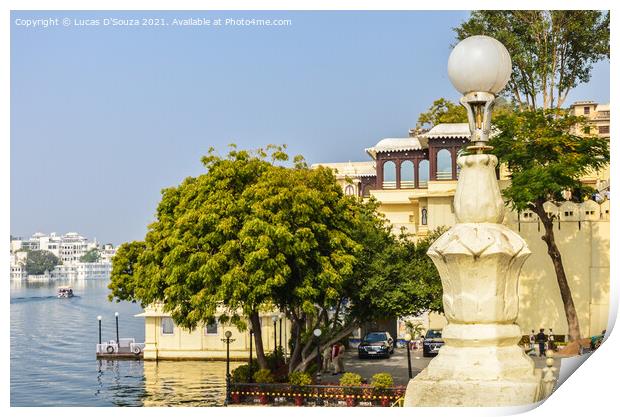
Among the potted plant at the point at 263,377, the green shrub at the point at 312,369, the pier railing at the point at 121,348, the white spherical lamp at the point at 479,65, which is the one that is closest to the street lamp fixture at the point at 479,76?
the white spherical lamp at the point at 479,65

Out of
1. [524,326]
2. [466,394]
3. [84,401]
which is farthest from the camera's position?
[84,401]

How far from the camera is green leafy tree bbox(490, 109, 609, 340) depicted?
70.7ft

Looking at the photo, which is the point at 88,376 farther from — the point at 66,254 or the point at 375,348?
the point at 66,254

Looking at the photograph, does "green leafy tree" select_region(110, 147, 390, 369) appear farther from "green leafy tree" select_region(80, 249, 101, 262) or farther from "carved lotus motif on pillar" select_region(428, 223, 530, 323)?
"green leafy tree" select_region(80, 249, 101, 262)

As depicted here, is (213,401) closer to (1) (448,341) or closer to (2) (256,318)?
(2) (256,318)

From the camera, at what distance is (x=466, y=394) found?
8523 millimetres

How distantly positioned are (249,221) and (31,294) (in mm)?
57304

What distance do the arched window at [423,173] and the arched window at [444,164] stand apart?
150 cm

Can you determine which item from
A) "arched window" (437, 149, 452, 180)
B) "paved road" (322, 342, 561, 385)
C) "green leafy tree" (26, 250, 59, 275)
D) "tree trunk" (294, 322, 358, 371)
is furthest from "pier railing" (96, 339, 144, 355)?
"green leafy tree" (26, 250, 59, 275)

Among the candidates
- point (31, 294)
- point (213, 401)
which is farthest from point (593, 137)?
point (31, 294)

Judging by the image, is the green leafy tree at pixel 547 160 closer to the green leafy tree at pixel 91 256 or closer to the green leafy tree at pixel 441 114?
the green leafy tree at pixel 441 114

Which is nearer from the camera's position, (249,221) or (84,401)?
(249,221)

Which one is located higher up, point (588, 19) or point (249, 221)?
point (588, 19)

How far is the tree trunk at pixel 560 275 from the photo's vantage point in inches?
873
